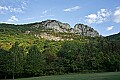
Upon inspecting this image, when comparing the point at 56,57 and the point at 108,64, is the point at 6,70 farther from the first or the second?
the point at 108,64

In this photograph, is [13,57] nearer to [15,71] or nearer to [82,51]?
[15,71]

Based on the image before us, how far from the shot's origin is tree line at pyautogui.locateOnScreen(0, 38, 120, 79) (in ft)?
301

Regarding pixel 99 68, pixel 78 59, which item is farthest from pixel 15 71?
pixel 99 68

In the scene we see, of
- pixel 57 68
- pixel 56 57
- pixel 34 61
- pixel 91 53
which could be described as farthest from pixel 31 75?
pixel 91 53

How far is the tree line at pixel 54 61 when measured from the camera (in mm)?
91750

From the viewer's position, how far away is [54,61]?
350 feet

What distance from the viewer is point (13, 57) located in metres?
91.8

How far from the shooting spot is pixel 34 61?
312 feet

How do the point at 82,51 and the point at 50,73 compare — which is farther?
the point at 82,51

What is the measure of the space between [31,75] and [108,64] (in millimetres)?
35675

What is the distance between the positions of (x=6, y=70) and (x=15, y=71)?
3.64m

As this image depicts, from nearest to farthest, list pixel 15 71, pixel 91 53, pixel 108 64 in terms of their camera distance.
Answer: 1. pixel 15 71
2. pixel 108 64
3. pixel 91 53

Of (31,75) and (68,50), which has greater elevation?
(68,50)

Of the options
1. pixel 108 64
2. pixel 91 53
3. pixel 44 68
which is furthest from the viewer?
Result: pixel 91 53
